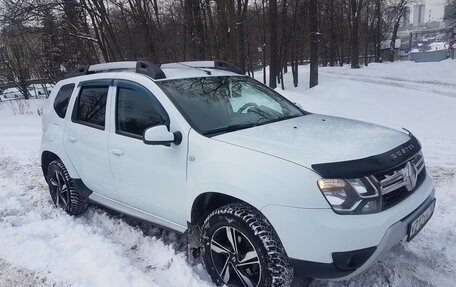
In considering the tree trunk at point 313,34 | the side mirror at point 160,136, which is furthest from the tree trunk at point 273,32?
the side mirror at point 160,136

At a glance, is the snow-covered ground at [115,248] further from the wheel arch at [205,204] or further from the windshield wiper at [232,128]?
the windshield wiper at [232,128]

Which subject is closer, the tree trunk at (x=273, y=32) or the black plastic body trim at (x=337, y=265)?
the black plastic body trim at (x=337, y=265)

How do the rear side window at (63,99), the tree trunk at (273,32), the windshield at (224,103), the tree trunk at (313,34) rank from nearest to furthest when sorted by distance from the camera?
the windshield at (224,103) < the rear side window at (63,99) < the tree trunk at (273,32) < the tree trunk at (313,34)

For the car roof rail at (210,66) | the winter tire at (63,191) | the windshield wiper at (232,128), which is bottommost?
the winter tire at (63,191)

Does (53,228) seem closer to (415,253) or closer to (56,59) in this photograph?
(415,253)

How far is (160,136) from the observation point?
9.68ft

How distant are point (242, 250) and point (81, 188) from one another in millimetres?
2413

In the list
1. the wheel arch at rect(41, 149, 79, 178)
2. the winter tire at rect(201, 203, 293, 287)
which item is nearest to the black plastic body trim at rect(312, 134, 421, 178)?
the winter tire at rect(201, 203, 293, 287)

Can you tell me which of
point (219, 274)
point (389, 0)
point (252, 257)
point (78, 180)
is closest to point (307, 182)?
Answer: point (252, 257)

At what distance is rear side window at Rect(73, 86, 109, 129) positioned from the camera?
12.8ft

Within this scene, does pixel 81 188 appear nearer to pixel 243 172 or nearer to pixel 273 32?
pixel 243 172

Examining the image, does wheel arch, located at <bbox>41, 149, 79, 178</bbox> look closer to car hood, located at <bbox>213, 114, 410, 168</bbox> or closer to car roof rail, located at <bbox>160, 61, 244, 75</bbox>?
car roof rail, located at <bbox>160, 61, 244, 75</bbox>

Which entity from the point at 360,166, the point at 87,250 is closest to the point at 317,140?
the point at 360,166

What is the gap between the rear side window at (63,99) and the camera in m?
4.55
